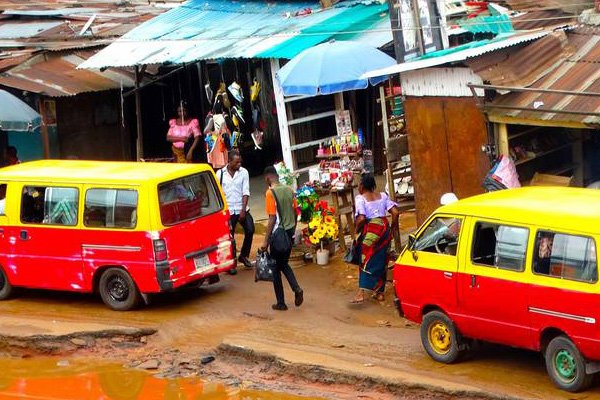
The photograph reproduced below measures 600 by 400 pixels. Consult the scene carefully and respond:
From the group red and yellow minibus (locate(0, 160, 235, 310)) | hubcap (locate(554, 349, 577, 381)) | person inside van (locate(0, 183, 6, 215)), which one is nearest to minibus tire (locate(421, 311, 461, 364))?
hubcap (locate(554, 349, 577, 381))

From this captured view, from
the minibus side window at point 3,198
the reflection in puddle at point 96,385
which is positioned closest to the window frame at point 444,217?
the reflection in puddle at point 96,385

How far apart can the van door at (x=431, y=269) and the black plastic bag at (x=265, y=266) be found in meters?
2.13

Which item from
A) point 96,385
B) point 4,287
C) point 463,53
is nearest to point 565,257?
point 463,53

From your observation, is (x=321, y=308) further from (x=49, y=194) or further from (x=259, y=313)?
(x=49, y=194)

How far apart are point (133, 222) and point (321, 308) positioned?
2.42 metres

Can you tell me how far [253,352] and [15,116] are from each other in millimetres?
7618

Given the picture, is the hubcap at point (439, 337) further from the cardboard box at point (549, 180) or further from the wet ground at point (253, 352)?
the cardboard box at point (549, 180)

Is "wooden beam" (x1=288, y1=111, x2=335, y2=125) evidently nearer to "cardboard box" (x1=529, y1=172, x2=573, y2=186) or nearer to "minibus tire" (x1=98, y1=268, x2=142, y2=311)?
"minibus tire" (x1=98, y1=268, x2=142, y2=311)

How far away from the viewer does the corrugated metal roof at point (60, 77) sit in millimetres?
18797

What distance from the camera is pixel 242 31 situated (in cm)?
1841

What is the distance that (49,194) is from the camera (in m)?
13.5

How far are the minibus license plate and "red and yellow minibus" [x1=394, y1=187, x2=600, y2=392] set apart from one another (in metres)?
3.22

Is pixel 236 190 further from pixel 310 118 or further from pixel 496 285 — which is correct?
pixel 496 285

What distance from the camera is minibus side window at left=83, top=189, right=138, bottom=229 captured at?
12828 millimetres
